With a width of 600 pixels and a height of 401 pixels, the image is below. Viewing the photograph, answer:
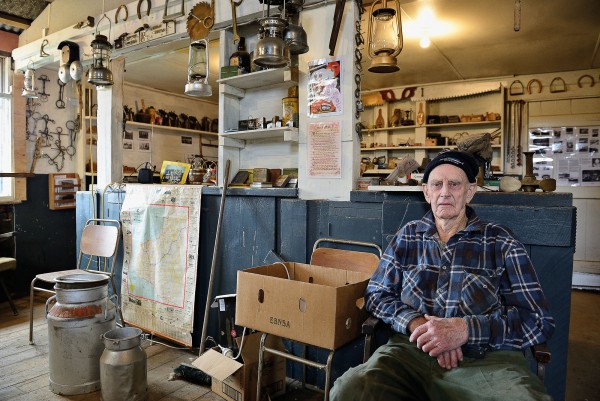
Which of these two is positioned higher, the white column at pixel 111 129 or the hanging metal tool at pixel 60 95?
the hanging metal tool at pixel 60 95

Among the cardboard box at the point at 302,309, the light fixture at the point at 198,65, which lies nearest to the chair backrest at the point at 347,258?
the cardboard box at the point at 302,309

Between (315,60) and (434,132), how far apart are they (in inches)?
175

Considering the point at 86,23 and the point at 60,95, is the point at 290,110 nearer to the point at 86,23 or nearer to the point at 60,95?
the point at 86,23

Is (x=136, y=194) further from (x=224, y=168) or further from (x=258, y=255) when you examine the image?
(x=258, y=255)

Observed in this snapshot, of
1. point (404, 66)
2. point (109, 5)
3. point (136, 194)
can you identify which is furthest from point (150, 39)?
point (404, 66)

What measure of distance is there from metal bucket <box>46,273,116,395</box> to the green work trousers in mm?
1775

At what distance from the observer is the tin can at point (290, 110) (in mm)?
2885

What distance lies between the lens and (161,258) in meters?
3.33

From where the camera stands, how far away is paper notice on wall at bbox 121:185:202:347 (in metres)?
3.16

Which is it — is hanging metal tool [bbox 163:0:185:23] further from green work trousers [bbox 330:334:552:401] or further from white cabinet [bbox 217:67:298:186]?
green work trousers [bbox 330:334:552:401]

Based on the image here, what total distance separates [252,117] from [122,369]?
204cm

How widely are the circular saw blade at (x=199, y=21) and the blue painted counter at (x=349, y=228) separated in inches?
48.8

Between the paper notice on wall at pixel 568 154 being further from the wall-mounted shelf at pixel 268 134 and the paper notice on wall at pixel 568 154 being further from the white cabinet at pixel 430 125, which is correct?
the wall-mounted shelf at pixel 268 134

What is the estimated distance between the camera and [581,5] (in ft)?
12.2
